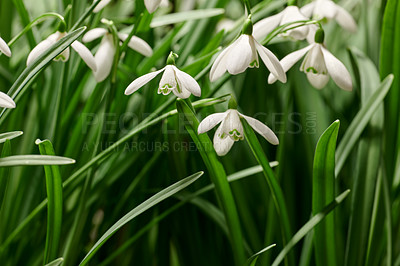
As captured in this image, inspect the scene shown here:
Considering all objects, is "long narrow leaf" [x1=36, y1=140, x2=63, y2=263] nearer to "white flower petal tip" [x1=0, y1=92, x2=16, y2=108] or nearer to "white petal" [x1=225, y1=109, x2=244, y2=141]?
"white flower petal tip" [x1=0, y1=92, x2=16, y2=108]

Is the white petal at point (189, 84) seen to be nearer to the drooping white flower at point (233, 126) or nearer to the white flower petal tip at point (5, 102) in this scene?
the drooping white flower at point (233, 126)

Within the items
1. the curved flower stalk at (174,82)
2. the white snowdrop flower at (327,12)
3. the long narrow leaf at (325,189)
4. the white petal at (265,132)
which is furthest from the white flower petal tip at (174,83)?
the white snowdrop flower at (327,12)

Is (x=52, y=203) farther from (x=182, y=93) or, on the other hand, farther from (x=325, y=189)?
(x=325, y=189)

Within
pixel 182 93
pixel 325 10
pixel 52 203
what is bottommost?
pixel 52 203

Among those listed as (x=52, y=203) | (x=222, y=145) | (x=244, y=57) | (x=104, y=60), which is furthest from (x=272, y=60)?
(x=52, y=203)

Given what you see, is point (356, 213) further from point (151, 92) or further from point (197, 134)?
point (151, 92)

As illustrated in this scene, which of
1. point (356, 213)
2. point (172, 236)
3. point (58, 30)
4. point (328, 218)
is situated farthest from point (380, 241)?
point (58, 30)
